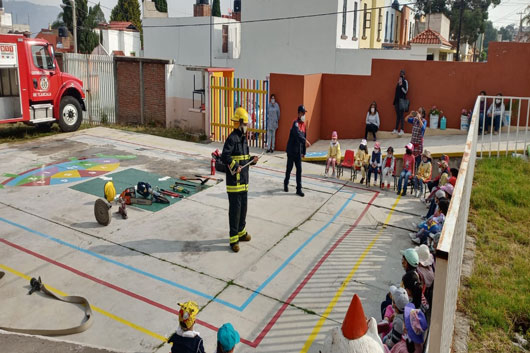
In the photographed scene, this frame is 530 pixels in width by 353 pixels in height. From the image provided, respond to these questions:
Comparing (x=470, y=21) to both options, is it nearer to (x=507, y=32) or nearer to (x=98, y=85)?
(x=98, y=85)

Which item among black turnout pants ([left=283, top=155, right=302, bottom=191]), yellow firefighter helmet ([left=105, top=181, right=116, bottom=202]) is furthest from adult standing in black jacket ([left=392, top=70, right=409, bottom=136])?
yellow firefighter helmet ([left=105, top=181, right=116, bottom=202])

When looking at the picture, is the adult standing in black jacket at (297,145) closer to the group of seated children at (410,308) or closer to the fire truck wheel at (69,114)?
the group of seated children at (410,308)

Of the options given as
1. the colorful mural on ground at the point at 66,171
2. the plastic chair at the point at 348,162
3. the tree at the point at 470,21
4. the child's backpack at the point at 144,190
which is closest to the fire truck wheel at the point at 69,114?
the colorful mural on ground at the point at 66,171

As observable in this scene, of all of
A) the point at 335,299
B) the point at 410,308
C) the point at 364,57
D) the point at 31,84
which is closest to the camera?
the point at 410,308

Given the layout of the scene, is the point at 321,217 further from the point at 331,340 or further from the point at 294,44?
the point at 294,44

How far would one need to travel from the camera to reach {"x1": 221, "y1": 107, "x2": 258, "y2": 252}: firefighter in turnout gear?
7934mm

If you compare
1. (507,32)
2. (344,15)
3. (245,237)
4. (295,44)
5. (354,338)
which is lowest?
(245,237)

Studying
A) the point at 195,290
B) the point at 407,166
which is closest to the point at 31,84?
the point at 195,290

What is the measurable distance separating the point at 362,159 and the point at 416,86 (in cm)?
538

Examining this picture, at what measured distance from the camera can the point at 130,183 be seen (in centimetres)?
1180

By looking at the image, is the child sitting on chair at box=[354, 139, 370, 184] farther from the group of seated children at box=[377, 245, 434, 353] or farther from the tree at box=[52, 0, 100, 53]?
the tree at box=[52, 0, 100, 53]

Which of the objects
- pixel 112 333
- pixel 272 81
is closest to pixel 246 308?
pixel 112 333

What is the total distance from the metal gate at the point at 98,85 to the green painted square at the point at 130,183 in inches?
323

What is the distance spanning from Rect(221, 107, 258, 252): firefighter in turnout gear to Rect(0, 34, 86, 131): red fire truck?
35.2 feet
